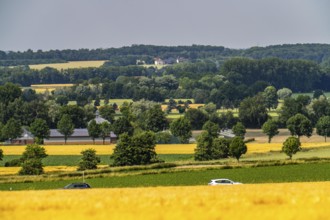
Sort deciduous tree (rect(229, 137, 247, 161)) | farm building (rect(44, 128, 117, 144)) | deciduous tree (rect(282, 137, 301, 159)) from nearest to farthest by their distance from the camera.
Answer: deciduous tree (rect(282, 137, 301, 159))
deciduous tree (rect(229, 137, 247, 161))
farm building (rect(44, 128, 117, 144))

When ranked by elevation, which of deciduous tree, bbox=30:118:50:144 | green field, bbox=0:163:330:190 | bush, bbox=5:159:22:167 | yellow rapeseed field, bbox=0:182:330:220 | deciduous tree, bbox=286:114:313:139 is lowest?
deciduous tree, bbox=30:118:50:144

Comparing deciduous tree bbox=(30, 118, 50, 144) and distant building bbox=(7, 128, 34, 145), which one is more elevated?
deciduous tree bbox=(30, 118, 50, 144)

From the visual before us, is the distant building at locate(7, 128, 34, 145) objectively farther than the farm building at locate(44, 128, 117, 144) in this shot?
No

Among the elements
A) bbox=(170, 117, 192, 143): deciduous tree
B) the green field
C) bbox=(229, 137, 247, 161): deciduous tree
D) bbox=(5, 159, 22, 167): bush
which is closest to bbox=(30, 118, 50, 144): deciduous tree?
bbox=(170, 117, 192, 143): deciduous tree

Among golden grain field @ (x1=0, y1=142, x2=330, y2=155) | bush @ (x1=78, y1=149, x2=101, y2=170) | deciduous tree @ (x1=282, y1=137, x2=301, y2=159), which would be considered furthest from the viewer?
golden grain field @ (x1=0, y1=142, x2=330, y2=155)

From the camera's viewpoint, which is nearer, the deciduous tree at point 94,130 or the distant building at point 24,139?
the deciduous tree at point 94,130

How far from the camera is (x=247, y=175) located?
2697 inches

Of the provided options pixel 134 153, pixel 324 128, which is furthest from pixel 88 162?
pixel 324 128

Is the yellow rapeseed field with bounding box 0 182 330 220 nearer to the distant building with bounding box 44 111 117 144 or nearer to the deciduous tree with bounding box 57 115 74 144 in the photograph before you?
the distant building with bounding box 44 111 117 144

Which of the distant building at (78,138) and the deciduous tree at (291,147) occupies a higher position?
the deciduous tree at (291,147)

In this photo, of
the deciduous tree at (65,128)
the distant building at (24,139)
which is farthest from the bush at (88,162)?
the deciduous tree at (65,128)

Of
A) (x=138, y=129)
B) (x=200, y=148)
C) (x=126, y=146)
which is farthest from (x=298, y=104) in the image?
(x=126, y=146)

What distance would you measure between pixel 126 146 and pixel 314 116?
92247 millimetres

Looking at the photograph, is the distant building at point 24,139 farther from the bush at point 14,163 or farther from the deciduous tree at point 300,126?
the bush at point 14,163
